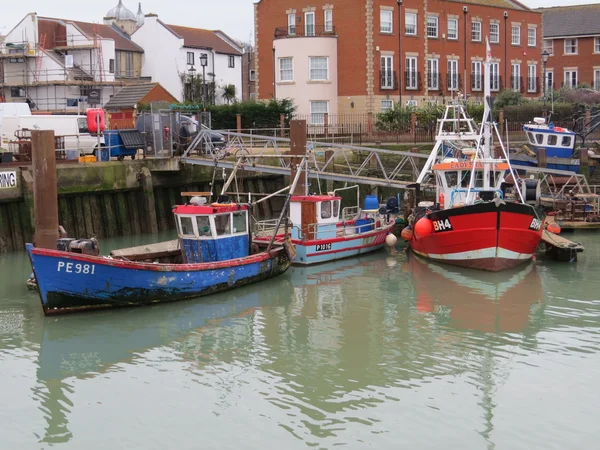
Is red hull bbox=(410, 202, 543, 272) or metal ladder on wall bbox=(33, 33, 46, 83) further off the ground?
metal ladder on wall bbox=(33, 33, 46, 83)

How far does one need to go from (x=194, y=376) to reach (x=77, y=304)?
5128mm

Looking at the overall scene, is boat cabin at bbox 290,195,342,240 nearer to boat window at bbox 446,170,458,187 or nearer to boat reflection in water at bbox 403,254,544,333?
boat reflection in water at bbox 403,254,544,333

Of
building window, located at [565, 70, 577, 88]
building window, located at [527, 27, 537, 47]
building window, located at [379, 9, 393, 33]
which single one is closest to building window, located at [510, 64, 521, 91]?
building window, located at [527, 27, 537, 47]

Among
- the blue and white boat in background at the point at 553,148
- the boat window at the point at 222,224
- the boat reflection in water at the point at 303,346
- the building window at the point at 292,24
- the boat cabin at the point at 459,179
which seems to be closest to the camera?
the boat reflection in water at the point at 303,346

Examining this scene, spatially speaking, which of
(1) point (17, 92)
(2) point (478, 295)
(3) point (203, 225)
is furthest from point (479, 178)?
(1) point (17, 92)

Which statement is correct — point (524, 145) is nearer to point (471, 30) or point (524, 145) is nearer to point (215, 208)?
point (471, 30)

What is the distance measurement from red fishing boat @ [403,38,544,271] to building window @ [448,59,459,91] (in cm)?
2593

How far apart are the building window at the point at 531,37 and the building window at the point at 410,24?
38.3 ft

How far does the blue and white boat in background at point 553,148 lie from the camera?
3762 cm

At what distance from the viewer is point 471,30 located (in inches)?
2164

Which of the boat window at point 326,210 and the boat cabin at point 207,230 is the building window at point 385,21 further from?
the boat cabin at point 207,230

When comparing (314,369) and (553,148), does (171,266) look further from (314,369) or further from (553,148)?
(553,148)

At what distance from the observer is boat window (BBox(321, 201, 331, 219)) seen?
2630 cm

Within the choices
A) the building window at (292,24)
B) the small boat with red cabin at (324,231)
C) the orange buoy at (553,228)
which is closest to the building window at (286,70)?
the building window at (292,24)
